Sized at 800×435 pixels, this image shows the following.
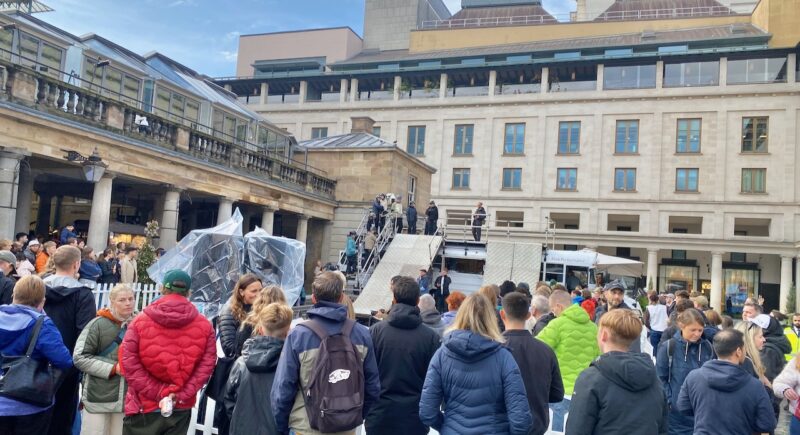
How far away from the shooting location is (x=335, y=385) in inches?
151

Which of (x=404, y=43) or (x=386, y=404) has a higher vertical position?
(x=404, y=43)

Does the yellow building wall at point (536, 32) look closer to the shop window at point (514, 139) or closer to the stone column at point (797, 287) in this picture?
the shop window at point (514, 139)

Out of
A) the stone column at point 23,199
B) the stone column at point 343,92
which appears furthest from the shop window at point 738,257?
the stone column at point 23,199

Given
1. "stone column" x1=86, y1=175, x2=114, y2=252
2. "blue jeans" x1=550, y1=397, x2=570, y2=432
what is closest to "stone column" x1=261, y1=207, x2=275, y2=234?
"stone column" x1=86, y1=175, x2=114, y2=252

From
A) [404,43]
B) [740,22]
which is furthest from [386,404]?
[404,43]

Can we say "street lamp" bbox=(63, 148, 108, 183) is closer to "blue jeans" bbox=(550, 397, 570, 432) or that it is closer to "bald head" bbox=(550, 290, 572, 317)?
"bald head" bbox=(550, 290, 572, 317)

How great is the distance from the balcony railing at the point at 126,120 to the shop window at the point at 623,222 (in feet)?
101

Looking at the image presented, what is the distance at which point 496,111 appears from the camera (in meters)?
47.1

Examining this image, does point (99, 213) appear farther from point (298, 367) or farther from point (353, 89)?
point (353, 89)

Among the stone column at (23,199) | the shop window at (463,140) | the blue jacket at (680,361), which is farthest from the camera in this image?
the shop window at (463,140)

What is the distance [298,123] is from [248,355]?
49.5 metres

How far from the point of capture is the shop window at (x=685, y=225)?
43.1 m

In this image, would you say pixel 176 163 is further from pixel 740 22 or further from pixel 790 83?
pixel 740 22

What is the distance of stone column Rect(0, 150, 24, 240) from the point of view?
1225cm
